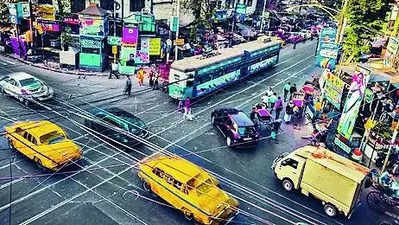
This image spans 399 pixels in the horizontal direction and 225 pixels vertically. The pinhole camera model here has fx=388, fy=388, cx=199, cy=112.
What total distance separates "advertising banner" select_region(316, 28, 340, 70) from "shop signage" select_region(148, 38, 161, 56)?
14688 mm

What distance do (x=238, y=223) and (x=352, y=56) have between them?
2077cm

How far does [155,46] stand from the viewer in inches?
1400

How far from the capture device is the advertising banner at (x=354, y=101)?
21094 millimetres

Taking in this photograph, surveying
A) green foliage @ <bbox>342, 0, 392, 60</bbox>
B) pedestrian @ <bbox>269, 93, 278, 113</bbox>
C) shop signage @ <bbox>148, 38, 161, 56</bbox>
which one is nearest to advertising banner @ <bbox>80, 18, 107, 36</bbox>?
shop signage @ <bbox>148, 38, 161, 56</bbox>

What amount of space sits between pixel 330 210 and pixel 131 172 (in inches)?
366

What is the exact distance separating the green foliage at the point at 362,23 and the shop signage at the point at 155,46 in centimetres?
1609

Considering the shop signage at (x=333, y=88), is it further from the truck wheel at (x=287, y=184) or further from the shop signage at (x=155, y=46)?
the shop signage at (x=155, y=46)

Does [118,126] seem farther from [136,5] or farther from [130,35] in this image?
[136,5]

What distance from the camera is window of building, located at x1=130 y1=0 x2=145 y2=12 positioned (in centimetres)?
3856

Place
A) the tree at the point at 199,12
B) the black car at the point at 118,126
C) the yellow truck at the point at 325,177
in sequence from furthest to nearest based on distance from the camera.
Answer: the tree at the point at 199,12
the black car at the point at 118,126
the yellow truck at the point at 325,177

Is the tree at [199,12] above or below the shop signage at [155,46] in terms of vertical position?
above

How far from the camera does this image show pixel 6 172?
17.7m

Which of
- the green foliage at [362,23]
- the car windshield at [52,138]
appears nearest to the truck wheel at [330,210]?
the car windshield at [52,138]

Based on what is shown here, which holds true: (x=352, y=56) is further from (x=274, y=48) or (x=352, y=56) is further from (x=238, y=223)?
(x=238, y=223)
